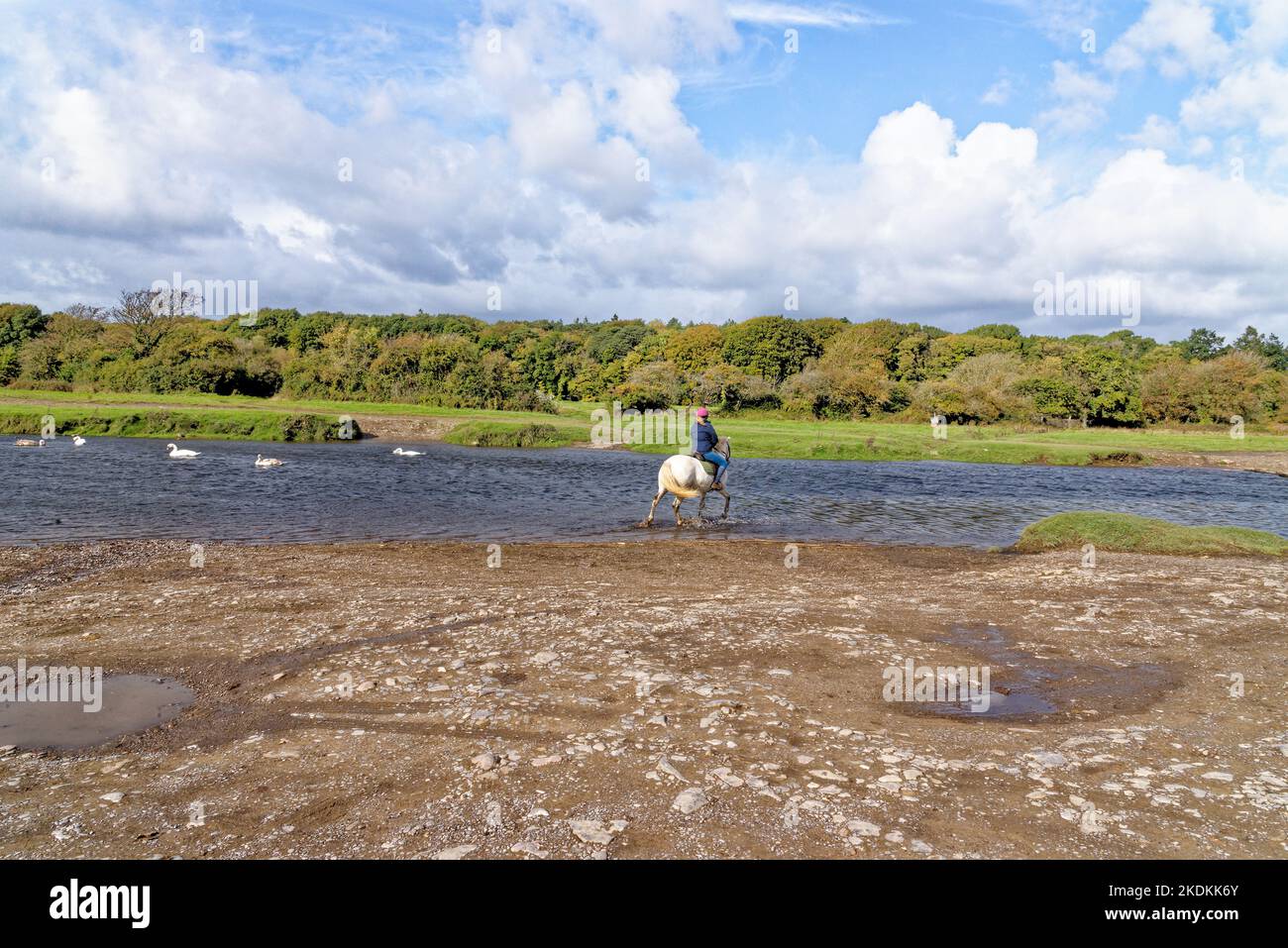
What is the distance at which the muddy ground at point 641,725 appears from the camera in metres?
5.59

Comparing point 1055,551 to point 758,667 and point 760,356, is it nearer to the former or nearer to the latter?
point 758,667

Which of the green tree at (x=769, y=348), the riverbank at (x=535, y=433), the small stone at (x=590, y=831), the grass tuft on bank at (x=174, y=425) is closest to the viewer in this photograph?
the small stone at (x=590, y=831)

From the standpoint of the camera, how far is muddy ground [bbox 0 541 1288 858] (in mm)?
5586

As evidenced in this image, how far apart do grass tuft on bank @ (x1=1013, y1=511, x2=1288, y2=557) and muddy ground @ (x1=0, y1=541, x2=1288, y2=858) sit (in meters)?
5.64

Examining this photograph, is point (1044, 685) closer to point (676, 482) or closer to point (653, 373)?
point (676, 482)

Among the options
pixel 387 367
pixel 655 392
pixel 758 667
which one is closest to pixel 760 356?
pixel 655 392

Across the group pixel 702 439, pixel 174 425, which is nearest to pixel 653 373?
pixel 174 425

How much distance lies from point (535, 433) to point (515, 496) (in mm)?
28515

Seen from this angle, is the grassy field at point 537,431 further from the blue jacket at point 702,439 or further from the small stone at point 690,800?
the small stone at point 690,800

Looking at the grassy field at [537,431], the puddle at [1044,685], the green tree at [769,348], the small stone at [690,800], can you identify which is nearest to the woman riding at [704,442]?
the puddle at [1044,685]

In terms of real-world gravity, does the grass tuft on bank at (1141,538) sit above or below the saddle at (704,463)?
below

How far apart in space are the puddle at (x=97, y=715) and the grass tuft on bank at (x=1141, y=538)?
68.6 feet

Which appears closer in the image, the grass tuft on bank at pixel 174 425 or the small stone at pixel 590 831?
the small stone at pixel 590 831

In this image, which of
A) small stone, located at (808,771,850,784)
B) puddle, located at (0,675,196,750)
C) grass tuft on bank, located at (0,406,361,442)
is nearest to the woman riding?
puddle, located at (0,675,196,750)
